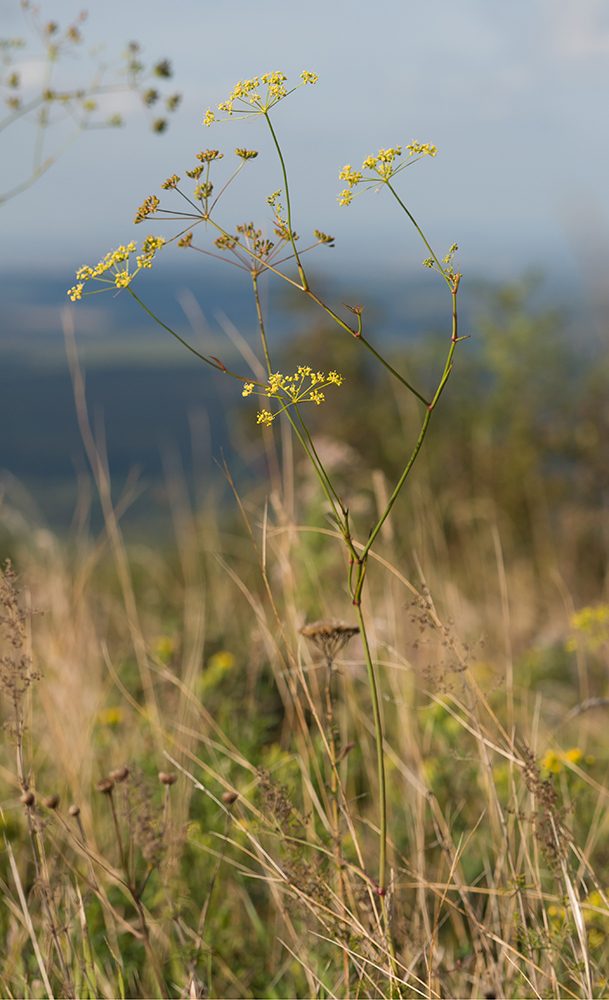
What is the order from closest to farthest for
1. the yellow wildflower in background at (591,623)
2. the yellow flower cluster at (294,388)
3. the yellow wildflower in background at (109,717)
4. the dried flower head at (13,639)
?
the yellow flower cluster at (294,388)
the dried flower head at (13,639)
the yellow wildflower in background at (591,623)
the yellow wildflower in background at (109,717)

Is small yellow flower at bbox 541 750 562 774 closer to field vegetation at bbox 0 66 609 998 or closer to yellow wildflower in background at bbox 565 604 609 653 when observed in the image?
field vegetation at bbox 0 66 609 998

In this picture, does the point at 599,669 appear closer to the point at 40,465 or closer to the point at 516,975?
the point at 516,975

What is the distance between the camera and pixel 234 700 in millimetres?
2367

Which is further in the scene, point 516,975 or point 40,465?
point 40,465

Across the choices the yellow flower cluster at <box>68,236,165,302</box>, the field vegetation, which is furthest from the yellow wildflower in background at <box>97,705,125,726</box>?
the yellow flower cluster at <box>68,236,165,302</box>

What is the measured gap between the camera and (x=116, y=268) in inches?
34.4

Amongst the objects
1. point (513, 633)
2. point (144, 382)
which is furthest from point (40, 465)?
point (513, 633)

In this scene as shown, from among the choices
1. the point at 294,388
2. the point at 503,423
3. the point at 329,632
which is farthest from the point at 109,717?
the point at 503,423

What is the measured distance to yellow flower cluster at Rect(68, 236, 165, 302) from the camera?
0.86 meters

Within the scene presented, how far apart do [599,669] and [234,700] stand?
157 cm

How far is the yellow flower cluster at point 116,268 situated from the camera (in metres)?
0.86

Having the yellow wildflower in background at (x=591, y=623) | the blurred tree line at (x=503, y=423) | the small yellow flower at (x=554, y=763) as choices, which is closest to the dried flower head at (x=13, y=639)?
the small yellow flower at (x=554, y=763)

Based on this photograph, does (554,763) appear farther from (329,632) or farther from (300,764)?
(329,632)

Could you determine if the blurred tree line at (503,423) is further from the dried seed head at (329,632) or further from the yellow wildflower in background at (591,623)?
the dried seed head at (329,632)
